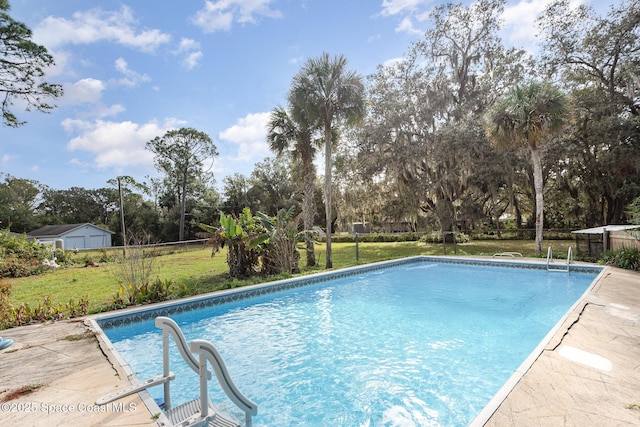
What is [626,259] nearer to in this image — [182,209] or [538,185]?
[538,185]

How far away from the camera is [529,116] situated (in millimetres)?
11062

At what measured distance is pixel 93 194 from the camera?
3931 centimetres

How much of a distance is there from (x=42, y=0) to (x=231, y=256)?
9327 mm

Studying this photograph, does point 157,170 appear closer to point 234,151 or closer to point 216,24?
point 234,151

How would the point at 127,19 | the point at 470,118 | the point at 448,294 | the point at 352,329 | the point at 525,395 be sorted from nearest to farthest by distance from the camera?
1. the point at 525,395
2. the point at 352,329
3. the point at 448,294
4. the point at 127,19
5. the point at 470,118

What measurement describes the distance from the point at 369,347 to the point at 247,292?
3691 millimetres

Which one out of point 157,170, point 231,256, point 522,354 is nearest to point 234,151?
point 157,170

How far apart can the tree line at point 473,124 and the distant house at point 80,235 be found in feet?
77.7

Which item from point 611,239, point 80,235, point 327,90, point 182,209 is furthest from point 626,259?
point 80,235

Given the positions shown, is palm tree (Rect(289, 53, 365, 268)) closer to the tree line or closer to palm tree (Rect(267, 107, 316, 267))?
the tree line

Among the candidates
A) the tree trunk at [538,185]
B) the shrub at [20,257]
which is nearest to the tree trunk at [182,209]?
the shrub at [20,257]

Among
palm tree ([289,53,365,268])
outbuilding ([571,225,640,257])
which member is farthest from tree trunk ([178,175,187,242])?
outbuilding ([571,225,640,257])

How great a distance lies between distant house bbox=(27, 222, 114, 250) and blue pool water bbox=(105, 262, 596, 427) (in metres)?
27.6

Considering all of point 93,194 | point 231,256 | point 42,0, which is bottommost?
point 231,256
